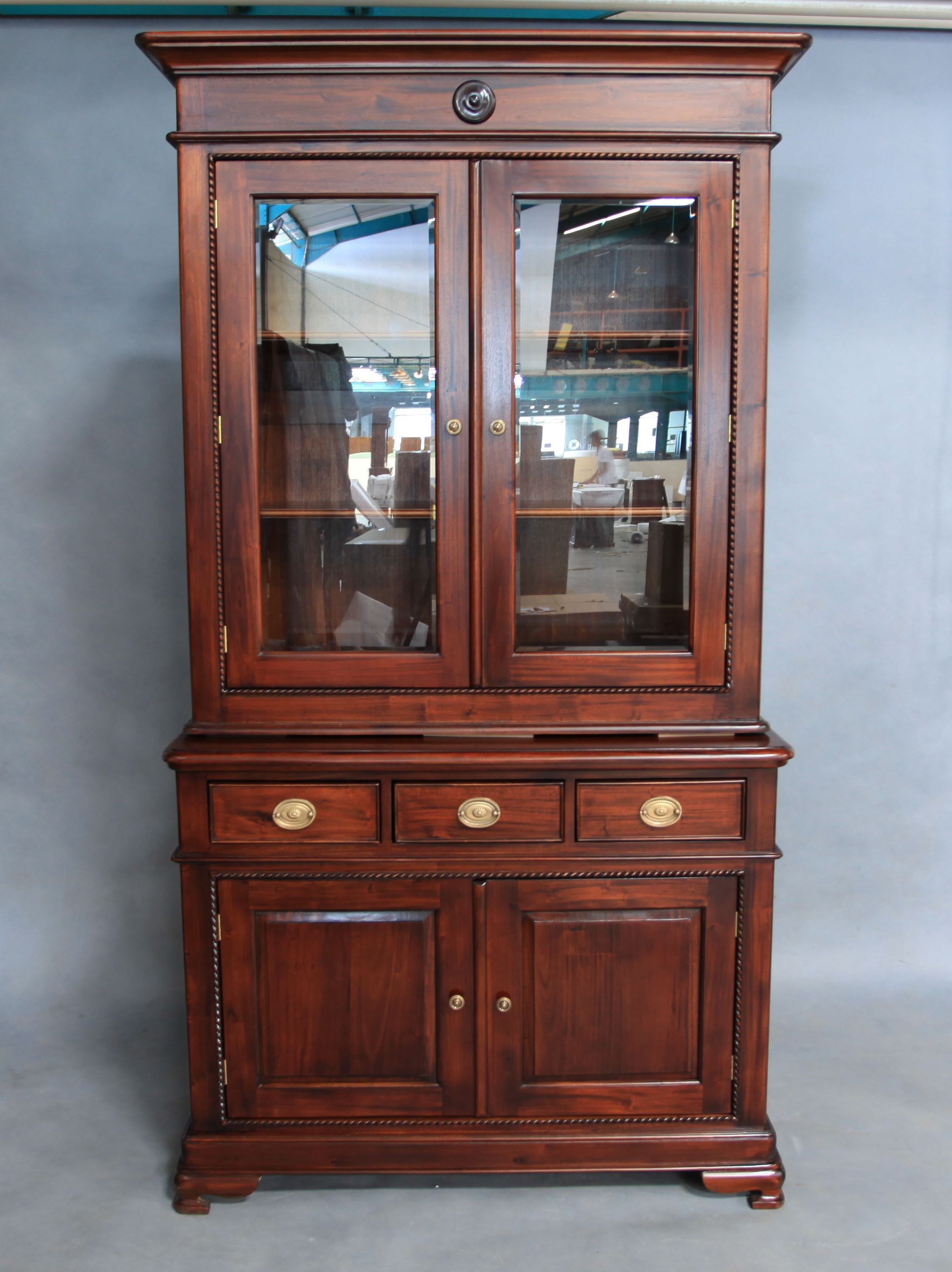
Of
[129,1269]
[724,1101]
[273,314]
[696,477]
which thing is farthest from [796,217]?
[129,1269]

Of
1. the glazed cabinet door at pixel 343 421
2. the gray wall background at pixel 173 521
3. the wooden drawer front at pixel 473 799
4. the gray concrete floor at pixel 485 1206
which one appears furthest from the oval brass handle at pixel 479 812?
the gray wall background at pixel 173 521

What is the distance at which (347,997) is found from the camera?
2043mm

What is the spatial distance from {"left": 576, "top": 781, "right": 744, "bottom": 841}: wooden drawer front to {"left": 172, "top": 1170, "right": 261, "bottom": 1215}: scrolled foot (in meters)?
0.99

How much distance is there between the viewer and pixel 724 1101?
6.78 feet

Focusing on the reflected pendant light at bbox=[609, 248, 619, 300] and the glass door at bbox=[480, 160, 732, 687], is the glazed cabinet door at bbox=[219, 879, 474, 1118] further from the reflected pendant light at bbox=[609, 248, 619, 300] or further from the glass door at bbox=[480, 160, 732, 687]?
the reflected pendant light at bbox=[609, 248, 619, 300]

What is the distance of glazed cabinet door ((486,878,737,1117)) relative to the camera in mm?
2025

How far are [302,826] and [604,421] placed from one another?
3.27 ft

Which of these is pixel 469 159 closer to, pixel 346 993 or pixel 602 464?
pixel 602 464

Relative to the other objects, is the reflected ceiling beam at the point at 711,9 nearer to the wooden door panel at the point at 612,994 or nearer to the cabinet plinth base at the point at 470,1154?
the wooden door panel at the point at 612,994

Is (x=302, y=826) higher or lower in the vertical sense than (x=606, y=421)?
lower

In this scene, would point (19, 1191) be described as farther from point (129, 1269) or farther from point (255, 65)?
point (255, 65)

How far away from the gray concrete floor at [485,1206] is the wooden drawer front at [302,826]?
2.50ft

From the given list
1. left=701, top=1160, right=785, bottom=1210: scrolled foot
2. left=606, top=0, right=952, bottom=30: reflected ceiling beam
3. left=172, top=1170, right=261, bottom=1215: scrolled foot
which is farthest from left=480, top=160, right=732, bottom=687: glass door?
left=172, top=1170, right=261, bottom=1215: scrolled foot

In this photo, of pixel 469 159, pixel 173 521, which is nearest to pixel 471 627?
pixel 469 159
